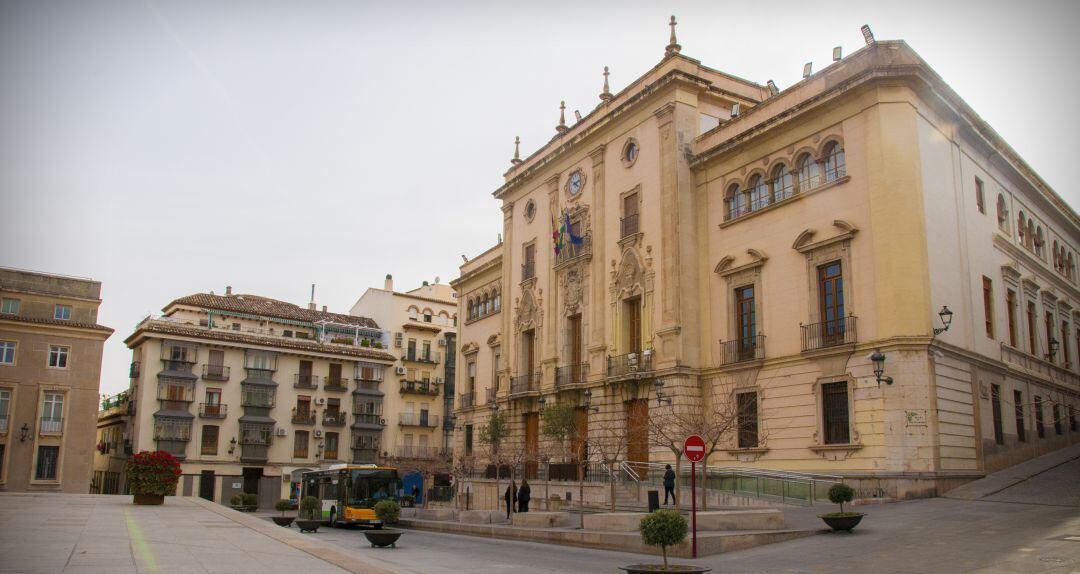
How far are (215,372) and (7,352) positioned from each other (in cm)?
1162

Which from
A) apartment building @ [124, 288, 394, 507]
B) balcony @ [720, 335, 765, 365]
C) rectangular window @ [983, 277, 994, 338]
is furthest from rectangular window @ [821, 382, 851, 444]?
apartment building @ [124, 288, 394, 507]

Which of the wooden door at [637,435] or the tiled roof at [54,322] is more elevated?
the tiled roof at [54,322]

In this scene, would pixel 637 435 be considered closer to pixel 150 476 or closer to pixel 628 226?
pixel 628 226

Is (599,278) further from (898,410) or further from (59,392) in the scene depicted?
(59,392)

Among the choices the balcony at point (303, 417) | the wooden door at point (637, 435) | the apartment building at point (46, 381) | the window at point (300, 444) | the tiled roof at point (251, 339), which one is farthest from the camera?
the balcony at point (303, 417)

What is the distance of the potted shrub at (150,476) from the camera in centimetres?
3075

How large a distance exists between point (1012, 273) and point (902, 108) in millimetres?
9754

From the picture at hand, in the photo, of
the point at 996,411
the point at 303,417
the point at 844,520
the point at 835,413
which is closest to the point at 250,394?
the point at 303,417

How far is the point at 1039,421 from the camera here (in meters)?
31.0

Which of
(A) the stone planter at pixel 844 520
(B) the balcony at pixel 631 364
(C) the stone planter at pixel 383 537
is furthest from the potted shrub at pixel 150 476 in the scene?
(A) the stone planter at pixel 844 520

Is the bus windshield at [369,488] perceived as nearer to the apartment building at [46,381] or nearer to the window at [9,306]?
the apartment building at [46,381]

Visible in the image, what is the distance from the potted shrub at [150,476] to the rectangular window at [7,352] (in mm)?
22417

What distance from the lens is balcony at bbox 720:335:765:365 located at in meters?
29.1

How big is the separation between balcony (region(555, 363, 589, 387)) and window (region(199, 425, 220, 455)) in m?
27.1
